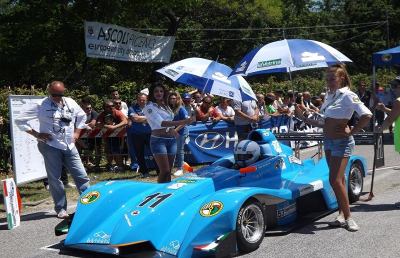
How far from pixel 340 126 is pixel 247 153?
1163mm

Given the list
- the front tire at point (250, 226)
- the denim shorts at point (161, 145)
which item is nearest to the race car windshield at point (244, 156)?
the front tire at point (250, 226)

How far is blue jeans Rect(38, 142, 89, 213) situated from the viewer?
6.98 meters

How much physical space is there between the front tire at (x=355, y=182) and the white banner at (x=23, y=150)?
4.89 metres

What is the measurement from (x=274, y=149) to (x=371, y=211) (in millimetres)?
1595

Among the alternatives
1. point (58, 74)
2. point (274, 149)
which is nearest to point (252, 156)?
point (274, 149)

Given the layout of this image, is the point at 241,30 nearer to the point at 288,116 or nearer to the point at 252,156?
the point at 288,116

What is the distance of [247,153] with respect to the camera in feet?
21.0

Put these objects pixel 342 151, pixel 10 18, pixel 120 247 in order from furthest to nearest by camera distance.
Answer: pixel 10 18 → pixel 342 151 → pixel 120 247

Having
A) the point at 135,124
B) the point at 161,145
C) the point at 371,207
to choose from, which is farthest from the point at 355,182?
the point at 135,124

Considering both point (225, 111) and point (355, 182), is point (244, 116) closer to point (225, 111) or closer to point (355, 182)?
point (225, 111)

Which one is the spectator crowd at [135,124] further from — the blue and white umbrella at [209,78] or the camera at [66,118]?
the camera at [66,118]

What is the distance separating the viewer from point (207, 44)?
43375 mm

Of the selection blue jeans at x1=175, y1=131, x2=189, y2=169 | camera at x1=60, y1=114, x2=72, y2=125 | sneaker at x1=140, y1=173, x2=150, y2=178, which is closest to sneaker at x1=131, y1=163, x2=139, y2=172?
sneaker at x1=140, y1=173, x2=150, y2=178

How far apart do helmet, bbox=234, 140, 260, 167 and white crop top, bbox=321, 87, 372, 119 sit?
0.98 meters
